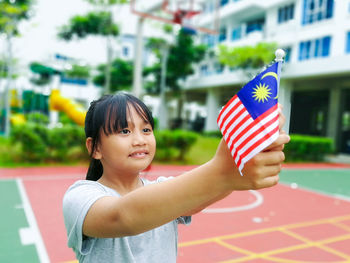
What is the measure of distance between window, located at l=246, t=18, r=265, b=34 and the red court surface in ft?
54.4

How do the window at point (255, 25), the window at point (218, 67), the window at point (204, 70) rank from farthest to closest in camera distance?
the window at point (204, 70) → the window at point (218, 67) → the window at point (255, 25)

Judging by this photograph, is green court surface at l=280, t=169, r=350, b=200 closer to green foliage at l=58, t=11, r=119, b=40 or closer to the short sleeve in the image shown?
the short sleeve

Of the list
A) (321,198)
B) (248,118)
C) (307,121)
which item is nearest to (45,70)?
(321,198)

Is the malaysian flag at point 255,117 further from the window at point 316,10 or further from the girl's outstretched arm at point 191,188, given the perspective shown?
the window at point 316,10

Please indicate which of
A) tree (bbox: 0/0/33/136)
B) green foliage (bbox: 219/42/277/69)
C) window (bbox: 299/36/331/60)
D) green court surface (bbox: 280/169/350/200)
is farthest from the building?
tree (bbox: 0/0/33/136)

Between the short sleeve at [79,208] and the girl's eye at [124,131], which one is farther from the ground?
the girl's eye at [124,131]

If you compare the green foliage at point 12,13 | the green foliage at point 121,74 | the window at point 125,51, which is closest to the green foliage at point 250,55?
the green foliage at point 121,74

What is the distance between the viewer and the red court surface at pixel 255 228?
3744mm

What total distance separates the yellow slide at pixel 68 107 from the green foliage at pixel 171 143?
3.02 meters

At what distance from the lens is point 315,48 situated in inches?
682

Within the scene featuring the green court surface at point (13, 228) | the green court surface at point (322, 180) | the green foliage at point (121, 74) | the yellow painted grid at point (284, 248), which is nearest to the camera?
the green court surface at point (13, 228)

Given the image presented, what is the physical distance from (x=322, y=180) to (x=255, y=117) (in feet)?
31.9

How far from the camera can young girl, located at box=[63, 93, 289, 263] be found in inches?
29.2

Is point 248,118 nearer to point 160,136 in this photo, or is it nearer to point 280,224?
point 280,224
